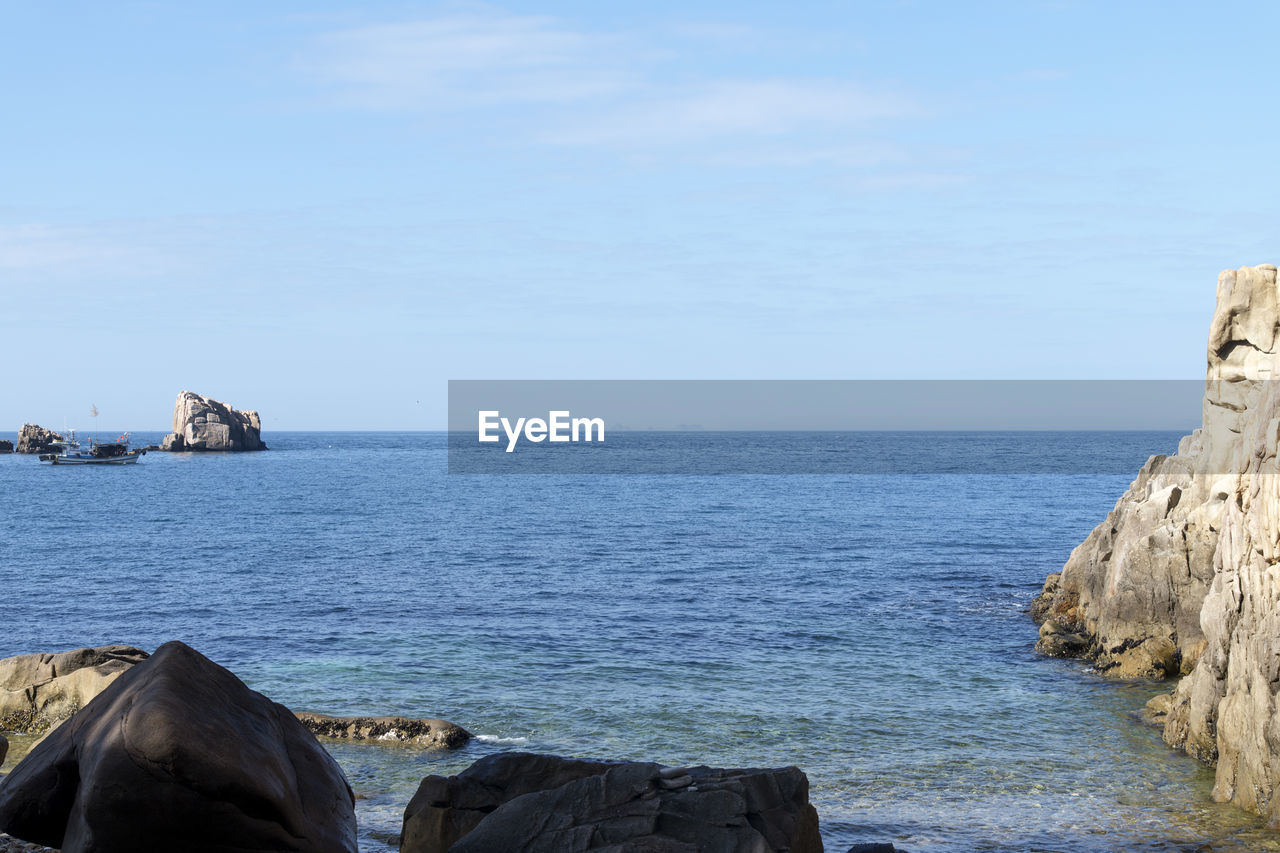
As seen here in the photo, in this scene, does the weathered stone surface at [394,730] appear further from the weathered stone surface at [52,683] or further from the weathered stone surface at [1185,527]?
the weathered stone surface at [1185,527]

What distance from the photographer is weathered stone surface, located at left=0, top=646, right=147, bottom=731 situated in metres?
25.2

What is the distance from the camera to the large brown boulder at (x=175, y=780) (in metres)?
10.9

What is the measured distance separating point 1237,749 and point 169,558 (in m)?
54.8

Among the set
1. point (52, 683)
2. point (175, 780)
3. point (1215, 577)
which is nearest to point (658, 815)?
point (175, 780)

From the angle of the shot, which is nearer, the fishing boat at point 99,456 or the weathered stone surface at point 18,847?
the weathered stone surface at point 18,847

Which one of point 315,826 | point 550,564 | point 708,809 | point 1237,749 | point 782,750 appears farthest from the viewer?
point 550,564

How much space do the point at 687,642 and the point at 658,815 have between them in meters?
25.0

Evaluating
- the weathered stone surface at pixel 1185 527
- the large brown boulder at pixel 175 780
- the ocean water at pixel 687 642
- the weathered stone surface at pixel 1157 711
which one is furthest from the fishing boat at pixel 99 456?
the large brown boulder at pixel 175 780

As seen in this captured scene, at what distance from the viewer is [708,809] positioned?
43.1 ft

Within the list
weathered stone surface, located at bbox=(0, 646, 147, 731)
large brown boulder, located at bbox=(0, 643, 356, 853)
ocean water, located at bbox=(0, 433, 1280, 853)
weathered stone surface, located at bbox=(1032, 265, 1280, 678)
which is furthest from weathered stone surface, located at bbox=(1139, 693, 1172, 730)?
weathered stone surface, located at bbox=(0, 646, 147, 731)

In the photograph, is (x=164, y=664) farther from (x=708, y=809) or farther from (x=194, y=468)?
(x=194, y=468)

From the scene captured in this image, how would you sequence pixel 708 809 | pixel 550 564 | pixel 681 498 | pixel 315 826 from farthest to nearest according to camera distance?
pixel 681 498 < pixel 550 564 < pixel 708 809 < pixel 315 826

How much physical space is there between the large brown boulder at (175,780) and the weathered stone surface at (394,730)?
12.6 metres

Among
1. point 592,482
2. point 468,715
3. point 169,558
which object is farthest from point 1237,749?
point 592,482
